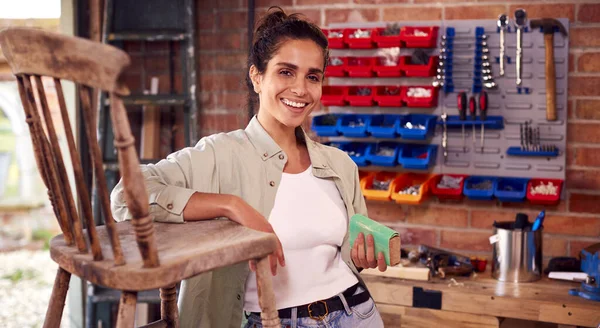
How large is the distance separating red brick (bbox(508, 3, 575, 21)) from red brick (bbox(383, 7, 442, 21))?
0.32m

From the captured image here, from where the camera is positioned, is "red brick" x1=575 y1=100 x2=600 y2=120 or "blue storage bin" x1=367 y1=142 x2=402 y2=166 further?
"blue storage bin" x1=367 y1=142 x2=402 y2=166

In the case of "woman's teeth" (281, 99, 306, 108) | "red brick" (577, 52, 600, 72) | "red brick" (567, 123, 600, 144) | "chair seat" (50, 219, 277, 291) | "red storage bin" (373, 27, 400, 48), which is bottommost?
"chair seat" (50, 219, 277, 291)

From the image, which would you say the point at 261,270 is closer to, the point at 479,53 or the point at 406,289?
the point at 406,289

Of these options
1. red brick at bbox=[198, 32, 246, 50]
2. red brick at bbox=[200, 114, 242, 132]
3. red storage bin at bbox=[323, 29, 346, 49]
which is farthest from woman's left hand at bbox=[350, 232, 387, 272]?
red brick at bbox=[198, 32, 246, 50]

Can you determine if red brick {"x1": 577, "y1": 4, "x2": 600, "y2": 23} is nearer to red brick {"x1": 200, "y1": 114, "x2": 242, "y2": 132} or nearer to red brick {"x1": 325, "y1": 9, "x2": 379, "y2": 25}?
red brick {"x1": 325, "y1": 9, "x2": 379, "y2": 25}

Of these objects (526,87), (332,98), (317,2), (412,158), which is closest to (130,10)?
(317,2)

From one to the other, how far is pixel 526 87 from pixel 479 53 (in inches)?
9.6

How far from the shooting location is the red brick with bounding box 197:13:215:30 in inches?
140

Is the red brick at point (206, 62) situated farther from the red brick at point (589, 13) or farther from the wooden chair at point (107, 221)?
the wooden chair at point (107, 221)

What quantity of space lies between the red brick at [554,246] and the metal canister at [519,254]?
283 mm

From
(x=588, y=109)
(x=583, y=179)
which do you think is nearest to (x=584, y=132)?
(x=588, y=109)

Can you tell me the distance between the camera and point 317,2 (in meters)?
3.38

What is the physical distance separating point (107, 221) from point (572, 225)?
7.56 feet

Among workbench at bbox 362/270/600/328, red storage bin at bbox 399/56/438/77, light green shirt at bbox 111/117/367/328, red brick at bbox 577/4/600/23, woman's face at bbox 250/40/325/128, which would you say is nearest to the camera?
light green shirt at bbox 111/117/367/328
